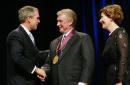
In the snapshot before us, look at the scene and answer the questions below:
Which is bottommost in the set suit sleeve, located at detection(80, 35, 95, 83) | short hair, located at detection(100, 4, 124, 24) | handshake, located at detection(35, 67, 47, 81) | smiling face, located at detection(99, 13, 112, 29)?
handshake, located at detection(35, 67, 47, 81)

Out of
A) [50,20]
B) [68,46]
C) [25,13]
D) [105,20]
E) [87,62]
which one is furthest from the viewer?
[50,20]

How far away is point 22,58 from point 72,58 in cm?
53

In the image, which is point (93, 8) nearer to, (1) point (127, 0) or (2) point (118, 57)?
(1) point (127, 0)

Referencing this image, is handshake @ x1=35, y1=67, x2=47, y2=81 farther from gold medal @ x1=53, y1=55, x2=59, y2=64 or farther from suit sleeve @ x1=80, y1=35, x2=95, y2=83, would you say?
suit sleeve @ x1=80, y1=35, x2=95, y2=83

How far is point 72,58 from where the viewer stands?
380cm

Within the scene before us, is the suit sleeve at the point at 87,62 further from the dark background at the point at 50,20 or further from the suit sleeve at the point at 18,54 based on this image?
the dark background at the point at 50,20

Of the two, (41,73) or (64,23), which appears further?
(41,73)

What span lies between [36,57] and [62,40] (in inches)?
16.3

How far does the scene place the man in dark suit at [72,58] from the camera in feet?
12.2

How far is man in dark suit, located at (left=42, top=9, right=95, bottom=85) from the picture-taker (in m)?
3.73

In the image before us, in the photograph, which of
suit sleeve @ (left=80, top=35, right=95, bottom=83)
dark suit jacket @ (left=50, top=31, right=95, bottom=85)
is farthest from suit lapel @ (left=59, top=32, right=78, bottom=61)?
suit sleeve @ (left=80, top=35, right=95, bottom=83)

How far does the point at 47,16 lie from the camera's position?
6238mm

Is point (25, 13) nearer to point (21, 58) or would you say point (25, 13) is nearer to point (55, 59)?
point (21, 58)

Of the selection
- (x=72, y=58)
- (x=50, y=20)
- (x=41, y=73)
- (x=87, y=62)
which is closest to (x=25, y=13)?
(x=41, y=73)
